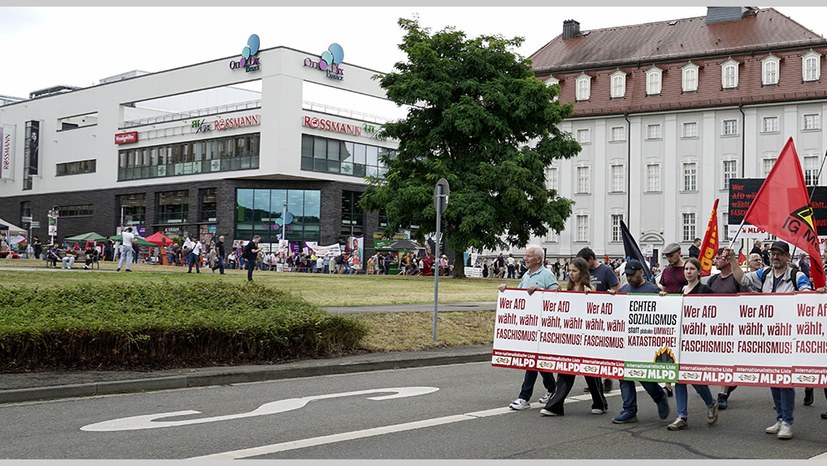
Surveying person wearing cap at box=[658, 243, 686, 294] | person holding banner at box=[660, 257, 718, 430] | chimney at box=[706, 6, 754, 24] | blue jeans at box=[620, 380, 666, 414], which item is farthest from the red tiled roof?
blue jeans at box=[620, 380, 666, 414]

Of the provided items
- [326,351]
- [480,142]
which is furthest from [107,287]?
→ [480,142]

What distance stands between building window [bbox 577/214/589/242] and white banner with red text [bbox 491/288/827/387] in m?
63.2

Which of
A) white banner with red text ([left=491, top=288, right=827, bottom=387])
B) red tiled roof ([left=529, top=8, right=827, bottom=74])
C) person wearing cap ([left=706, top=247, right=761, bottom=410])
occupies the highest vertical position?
red tiled roof ([left=529, top=8, right=827, bottom=74])

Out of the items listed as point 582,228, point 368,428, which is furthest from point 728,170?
point 368,428

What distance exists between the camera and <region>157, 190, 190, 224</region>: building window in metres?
71.1

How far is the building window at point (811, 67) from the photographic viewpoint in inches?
2507

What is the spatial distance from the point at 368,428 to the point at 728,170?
62.5 metres

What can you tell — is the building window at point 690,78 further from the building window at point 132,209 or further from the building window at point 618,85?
the building window at point 132,209

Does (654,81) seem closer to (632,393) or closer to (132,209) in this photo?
(132,209)

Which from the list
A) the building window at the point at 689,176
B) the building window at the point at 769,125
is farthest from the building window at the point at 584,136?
the building window at the point at 769,125

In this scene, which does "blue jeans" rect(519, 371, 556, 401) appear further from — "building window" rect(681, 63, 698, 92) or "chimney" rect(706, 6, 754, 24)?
"chimney" rect(706, 6, 754, 24)

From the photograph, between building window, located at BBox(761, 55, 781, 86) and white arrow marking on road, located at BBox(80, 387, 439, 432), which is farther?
building window, located at BBox(761, 55, 781, 86)

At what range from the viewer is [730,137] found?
218 ft

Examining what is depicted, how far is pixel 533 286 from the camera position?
10453 millimetres
